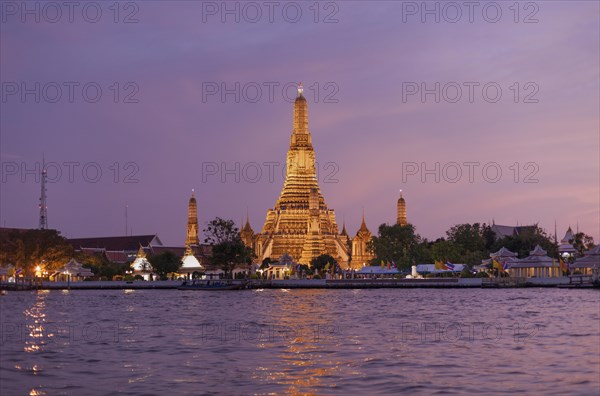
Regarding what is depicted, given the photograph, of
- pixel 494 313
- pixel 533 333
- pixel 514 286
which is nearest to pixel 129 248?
pixel 514 286

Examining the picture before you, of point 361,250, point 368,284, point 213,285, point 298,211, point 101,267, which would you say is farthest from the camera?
point 361,250

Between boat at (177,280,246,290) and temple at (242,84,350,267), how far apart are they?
27547mm

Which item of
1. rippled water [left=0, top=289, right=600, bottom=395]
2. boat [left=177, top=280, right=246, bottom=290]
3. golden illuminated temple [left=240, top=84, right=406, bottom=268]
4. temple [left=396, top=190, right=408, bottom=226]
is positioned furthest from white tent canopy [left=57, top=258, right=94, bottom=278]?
rippled water [left=0, top=289, right=600, bottom=395]

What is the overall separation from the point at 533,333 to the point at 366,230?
11907 centimetres

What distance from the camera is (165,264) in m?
128

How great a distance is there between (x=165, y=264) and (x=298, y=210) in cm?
2339

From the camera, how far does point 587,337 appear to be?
3784 cm

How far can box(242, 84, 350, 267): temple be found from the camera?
462ft

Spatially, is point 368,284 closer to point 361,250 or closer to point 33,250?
point 33,250

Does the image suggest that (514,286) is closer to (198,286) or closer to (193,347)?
(198,286)

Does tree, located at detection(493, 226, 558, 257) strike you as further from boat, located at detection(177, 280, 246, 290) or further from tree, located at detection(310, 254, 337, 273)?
boat, located at detection(177, 280, 246, 290)

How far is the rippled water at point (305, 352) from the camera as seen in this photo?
2473cm

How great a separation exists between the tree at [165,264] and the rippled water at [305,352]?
72.9 metres

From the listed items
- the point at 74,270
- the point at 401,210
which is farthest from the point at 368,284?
the point at 401,210
